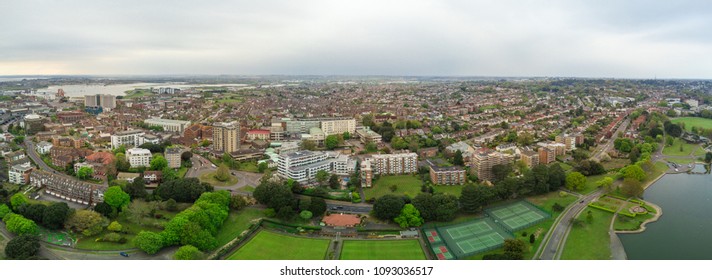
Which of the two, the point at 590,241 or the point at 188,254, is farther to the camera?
the point at 590,241

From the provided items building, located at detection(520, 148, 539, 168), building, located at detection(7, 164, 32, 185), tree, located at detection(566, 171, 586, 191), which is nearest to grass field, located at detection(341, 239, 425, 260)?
tree, located at detection(566, 171, 586, 191)

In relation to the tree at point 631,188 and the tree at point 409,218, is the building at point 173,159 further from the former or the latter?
the tree at point 631,188

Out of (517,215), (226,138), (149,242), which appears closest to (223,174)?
(226,138)

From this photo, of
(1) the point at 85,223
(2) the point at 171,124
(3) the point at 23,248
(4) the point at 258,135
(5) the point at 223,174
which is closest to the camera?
(3) the point at 23,248

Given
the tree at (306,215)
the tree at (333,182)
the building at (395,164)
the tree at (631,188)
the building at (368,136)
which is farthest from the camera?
the building at (368,136)

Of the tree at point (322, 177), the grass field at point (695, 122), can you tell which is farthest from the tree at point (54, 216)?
the grass field at point (695, 122)

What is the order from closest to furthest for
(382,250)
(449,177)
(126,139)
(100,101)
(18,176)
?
(382,250)
(18,176)
(449,177)
(126,139)
(100,101)

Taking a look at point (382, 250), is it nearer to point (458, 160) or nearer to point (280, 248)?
point (280, 248)

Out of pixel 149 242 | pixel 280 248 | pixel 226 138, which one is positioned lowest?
pixel 280 248
